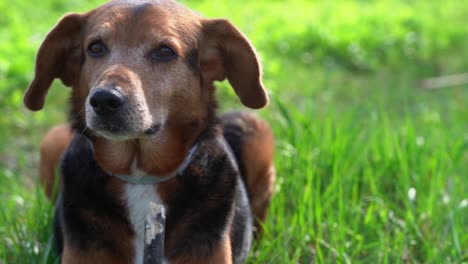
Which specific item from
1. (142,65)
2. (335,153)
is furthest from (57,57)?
(335,153)

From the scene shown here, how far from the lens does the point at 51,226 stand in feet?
13.0

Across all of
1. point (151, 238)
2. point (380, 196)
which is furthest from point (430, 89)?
point (151, 238)

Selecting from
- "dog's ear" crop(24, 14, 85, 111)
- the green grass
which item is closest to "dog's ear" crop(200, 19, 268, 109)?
"dog's ear" crop(24, 14, 85, 111)

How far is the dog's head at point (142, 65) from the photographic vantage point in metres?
3.10

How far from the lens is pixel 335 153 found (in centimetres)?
472

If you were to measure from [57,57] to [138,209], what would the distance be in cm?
83

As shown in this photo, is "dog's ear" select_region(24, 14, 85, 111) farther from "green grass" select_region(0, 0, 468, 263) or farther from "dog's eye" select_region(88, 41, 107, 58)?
"green grass" select_region(0, 0, 468, 263)

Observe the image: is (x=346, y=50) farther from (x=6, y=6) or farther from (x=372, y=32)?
(x=6, y=6)

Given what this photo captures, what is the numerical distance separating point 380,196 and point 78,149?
1903 mm

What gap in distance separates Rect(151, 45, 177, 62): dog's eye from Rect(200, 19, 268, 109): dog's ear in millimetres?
260

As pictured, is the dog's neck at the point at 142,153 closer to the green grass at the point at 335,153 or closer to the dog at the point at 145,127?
the dog at the point at 145,127

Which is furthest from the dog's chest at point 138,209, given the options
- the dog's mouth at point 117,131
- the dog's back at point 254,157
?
the dog's back at point 254,157

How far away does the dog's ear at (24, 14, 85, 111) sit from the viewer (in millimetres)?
3537

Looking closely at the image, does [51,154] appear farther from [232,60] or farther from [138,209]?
[232,60]
